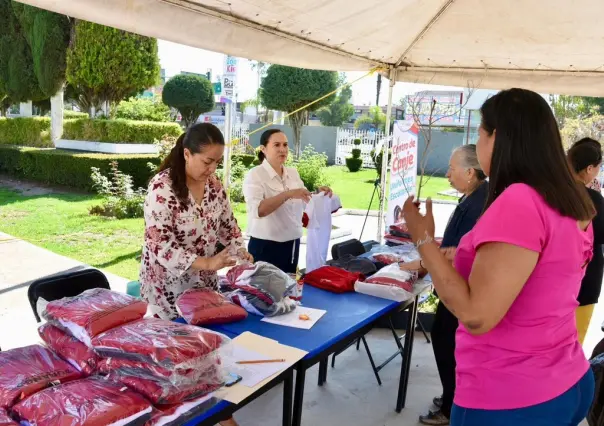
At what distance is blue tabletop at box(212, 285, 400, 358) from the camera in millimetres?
2029

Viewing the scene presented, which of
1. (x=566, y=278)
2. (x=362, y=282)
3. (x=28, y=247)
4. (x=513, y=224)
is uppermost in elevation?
(x=513, y=224)

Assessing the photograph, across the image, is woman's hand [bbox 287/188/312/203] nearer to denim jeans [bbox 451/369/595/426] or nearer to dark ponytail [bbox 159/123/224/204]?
dark ponytail [bbox 159/123/224/204]

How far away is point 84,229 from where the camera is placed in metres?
7.71

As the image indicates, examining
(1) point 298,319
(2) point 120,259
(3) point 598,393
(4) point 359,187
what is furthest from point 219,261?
(4) point 359,187

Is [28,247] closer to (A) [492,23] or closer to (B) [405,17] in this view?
(B) [405,17]

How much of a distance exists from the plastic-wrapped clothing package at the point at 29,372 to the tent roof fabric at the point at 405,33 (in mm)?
1564

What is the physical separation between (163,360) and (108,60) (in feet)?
40.5

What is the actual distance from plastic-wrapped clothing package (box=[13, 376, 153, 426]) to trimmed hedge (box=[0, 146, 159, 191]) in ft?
32.5

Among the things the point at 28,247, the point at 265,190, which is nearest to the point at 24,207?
the point at 28,247

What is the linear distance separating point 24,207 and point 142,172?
2.43 metres

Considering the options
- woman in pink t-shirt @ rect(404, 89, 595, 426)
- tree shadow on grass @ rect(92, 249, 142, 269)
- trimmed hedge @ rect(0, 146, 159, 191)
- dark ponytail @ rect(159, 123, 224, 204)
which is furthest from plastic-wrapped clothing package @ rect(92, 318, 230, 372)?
trimmed hedge @ rect(0, 146, 159, 191)

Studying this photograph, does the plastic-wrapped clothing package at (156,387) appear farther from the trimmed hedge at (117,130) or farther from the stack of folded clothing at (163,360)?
the trimmed hedge at (117,130)

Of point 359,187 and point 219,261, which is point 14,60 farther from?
point 219,261

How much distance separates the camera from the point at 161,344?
1.43 metres
